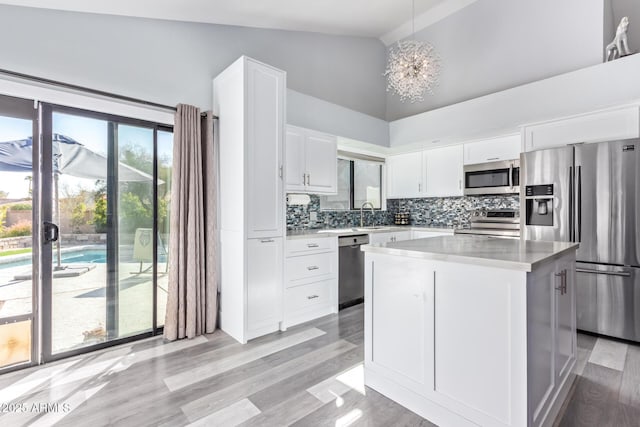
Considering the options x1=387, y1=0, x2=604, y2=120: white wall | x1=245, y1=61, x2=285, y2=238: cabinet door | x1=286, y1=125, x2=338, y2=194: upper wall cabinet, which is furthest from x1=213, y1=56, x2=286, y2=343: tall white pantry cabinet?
x1=387, y1=0, x2=604, y2=120: white wall

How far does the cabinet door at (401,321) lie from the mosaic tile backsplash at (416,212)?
7.03 ft

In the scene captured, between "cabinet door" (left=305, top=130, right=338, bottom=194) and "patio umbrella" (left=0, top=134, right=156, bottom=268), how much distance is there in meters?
1.74

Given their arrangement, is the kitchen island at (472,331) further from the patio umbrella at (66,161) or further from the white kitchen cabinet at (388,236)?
the patio umbrella at (66,161)

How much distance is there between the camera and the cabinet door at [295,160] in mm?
3477

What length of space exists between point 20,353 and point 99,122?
1.90 metres

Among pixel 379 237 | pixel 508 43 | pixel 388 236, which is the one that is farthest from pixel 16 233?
pixel 508 43

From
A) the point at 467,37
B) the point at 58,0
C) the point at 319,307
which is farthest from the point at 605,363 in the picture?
the point at 58,0

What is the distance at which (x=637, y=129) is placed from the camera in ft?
8.99

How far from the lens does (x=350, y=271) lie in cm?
376

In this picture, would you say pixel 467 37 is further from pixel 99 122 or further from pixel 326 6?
pixel 99 122

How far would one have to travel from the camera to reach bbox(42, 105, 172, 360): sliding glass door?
2.39 metres

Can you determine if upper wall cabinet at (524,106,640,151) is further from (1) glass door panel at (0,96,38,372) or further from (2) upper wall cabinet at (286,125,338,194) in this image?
(1) glass door panel at (0,96,38,372)

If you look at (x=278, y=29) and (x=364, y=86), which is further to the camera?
(x=364, y=86)

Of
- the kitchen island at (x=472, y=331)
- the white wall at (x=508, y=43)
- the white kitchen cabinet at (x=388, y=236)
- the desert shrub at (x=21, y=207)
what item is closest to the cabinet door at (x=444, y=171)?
the white kitchen cabinet at (x=388, y=236)
